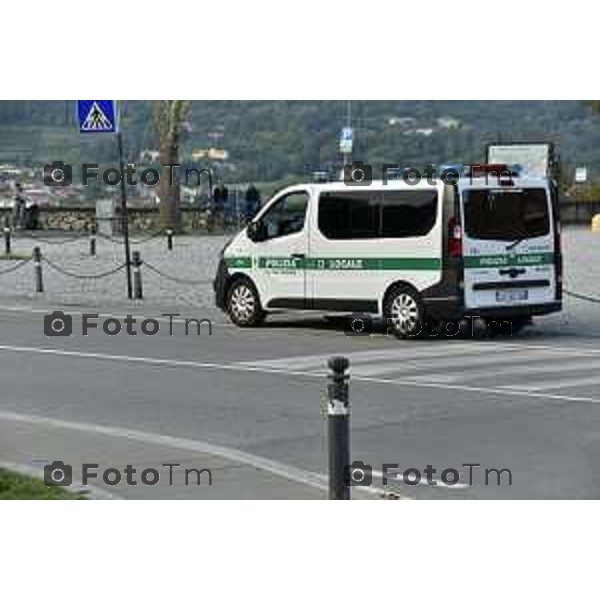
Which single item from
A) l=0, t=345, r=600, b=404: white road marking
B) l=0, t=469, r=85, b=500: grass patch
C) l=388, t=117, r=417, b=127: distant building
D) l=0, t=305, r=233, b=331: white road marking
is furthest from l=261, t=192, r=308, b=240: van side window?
l=0, t=469, r=85, b=500: grass patch

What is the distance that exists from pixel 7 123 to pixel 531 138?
3020 centimetres

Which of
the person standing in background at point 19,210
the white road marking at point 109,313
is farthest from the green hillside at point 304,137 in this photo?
the person standing in background at point 19,210

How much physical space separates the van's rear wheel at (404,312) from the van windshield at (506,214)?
1096 millimetres

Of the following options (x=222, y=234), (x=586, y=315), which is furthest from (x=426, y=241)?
(x=222, y=234)

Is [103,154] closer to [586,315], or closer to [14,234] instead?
[586,315]

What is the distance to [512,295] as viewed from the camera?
17.8 m

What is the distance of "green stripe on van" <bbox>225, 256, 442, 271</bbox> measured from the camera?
1748 centimetres

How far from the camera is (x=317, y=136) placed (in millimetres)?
32969

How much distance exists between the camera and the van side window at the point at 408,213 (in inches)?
685

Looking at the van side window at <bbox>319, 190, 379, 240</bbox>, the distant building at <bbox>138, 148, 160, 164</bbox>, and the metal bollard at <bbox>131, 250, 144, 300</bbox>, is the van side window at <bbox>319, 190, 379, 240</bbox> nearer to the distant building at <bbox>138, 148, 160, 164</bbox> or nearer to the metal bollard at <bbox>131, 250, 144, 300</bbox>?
the metal bollard at <bbox>131, 250, 144, 300</bbox>

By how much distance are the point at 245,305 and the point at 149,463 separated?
1022 cm

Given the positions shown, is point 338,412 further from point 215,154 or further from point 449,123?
point 215,154

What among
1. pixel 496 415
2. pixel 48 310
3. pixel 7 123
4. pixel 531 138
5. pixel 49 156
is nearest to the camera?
pixel 496 415

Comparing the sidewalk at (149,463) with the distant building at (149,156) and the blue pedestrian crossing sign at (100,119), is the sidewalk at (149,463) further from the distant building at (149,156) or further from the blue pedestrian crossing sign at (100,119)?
the distant building at (149,156)
